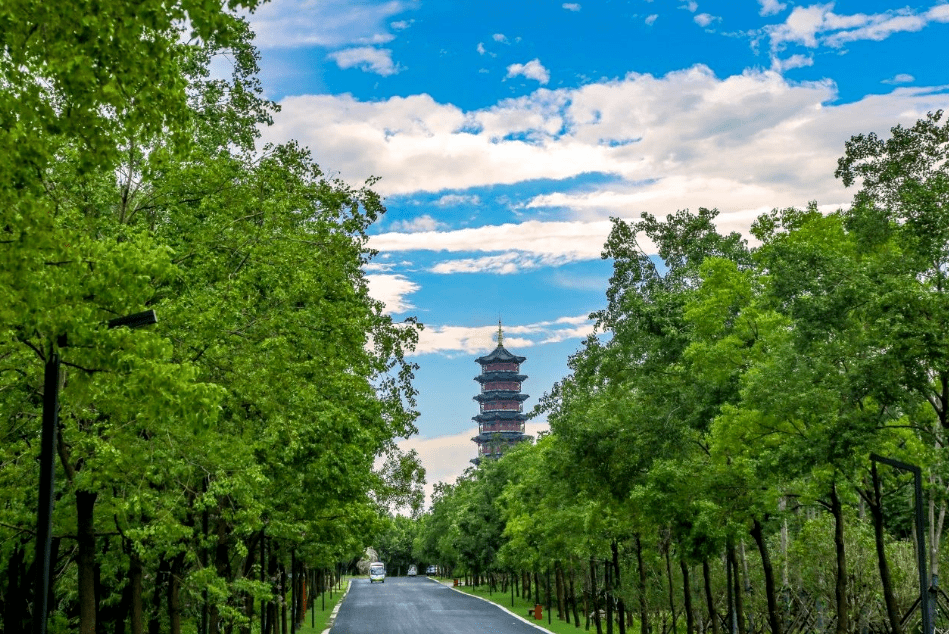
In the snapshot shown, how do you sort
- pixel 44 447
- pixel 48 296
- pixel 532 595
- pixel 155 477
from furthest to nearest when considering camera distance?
pixel 532 595
pixel 155 477
pixel 44 447
pixel 48 296

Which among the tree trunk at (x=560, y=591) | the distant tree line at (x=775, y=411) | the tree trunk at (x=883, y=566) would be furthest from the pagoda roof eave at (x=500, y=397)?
the tree trunk at (x=883, y=566)

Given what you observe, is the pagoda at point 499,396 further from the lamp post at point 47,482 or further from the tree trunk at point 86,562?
the lamp post at point 47,482

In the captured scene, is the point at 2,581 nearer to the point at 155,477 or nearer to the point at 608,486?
the point at 155,477

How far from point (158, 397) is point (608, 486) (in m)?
24.6

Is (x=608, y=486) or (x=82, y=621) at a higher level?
(x=608, y=486)

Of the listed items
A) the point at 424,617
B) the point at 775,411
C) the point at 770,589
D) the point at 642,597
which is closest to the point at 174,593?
the point at 775,411

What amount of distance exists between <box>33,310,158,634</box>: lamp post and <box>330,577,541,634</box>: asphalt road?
1330 inches

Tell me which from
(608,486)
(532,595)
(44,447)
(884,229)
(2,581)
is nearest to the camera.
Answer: (44,447)

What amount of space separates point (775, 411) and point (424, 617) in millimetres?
35819

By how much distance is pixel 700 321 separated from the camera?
30.9 m

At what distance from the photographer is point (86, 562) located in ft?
60.0

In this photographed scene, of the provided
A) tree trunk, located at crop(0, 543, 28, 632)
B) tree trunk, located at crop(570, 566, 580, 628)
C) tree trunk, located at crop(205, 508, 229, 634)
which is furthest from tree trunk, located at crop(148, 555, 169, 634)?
tree trunk, located at crop(570, 566, 580, 628)

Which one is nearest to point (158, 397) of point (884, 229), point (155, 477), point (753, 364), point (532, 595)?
point (155, 477)

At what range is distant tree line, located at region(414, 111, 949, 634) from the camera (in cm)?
2180
